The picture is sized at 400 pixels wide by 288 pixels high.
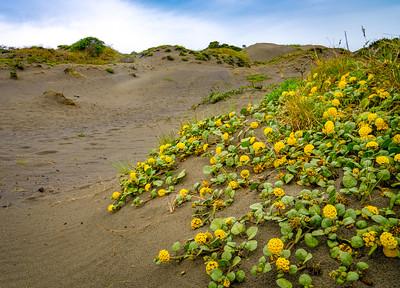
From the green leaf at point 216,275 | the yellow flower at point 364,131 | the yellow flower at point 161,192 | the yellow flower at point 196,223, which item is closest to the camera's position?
the green leaf at point 216,275

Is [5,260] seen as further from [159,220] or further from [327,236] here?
[327,236]

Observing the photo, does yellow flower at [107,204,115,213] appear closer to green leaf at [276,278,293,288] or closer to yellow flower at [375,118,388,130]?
green leaf at [276,278,293,288]

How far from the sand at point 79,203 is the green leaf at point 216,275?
14 centimetres

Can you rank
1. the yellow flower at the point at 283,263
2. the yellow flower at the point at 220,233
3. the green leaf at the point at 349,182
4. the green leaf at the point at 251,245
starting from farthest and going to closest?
the green leaf at the point at 349,182 < the yellow flower at the point at 220,233 < the green leaf at the point at 251,245 < the yellow flower at the point at 283,263

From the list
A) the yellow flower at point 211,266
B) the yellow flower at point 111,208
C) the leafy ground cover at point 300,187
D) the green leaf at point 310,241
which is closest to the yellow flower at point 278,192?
the leafy ground cover at point 300,187

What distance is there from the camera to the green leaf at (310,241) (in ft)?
6.55

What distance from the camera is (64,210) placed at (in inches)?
167

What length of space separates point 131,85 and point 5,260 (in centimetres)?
1622

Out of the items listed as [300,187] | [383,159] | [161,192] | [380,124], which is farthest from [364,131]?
[161,192]

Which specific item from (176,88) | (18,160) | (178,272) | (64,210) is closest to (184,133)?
(64,210)

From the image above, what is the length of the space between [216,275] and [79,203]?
3041 millimetres

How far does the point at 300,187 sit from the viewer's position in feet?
8.56

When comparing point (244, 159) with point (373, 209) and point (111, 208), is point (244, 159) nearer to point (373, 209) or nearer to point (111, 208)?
point (373, 209)

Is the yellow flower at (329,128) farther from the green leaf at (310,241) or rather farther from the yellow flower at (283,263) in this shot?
the yellow flower at (283,263)
